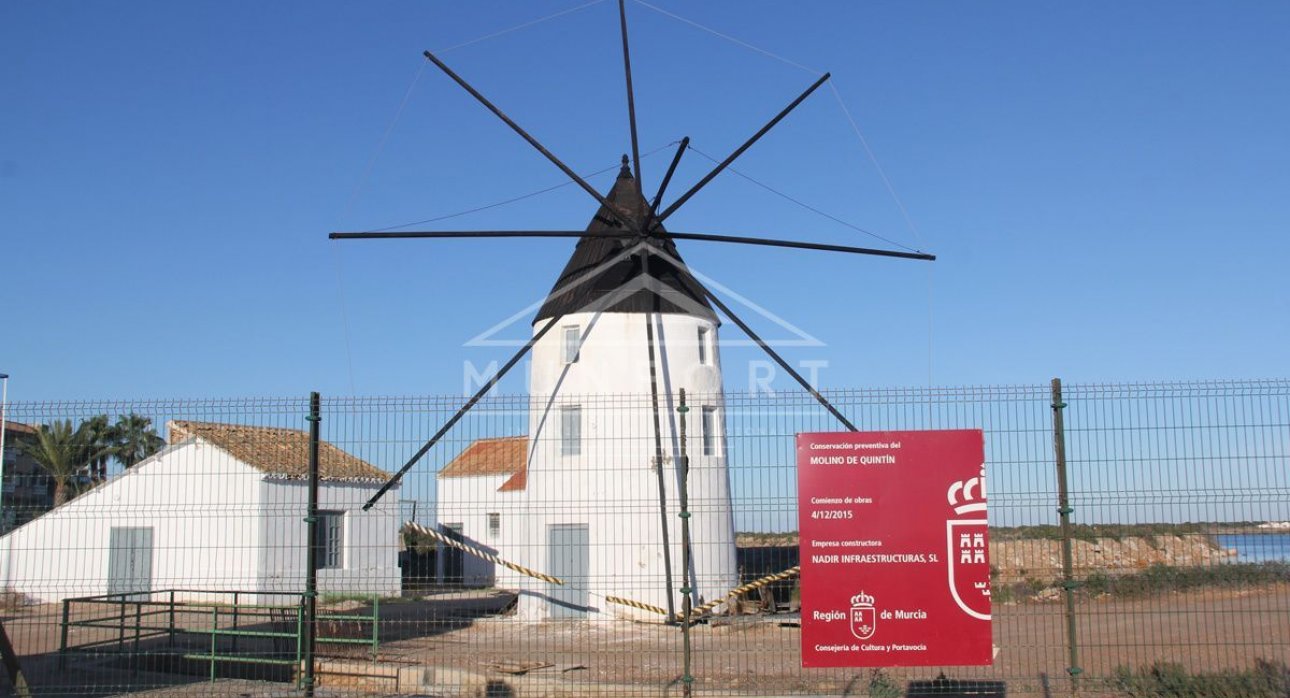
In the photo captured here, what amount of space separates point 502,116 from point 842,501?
44.4 feet

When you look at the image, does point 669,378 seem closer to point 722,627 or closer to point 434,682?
point 722,627

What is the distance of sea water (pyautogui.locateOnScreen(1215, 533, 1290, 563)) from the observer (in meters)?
9.16

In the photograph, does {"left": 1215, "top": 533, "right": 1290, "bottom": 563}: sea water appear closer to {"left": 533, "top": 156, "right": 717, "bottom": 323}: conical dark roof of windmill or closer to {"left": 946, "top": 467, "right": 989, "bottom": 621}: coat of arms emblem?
{"left": 946, "top": 467, "right": 989, "bottom": 621}: coat of arms emblem

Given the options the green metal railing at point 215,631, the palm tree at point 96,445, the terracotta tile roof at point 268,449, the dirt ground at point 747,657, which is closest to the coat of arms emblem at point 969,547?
the dirt ground at point 747,657

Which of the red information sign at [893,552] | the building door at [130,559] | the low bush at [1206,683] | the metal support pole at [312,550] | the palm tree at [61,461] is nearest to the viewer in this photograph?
the red information sign at [893,552]

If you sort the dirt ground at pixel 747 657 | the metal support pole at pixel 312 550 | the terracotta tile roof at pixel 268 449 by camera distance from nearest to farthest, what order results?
the metal support pole at pixel 312 550
the dirt ground at pixel 747 657
the terracotta tile roof at pixel 268 449

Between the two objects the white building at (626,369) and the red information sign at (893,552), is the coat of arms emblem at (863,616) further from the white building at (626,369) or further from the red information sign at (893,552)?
the white building at (626,369)

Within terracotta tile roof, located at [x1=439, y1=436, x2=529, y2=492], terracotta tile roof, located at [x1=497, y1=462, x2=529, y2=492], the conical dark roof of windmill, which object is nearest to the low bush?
the conical dark roof of windmill

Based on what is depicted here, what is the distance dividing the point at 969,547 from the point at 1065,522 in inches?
37.0

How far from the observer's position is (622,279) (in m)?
21.8

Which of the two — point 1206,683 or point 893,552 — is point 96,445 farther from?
point 1206,683

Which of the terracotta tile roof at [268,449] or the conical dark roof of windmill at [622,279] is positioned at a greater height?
the conical dark roof of windmill at [622,279]

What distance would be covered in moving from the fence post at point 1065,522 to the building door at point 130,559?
8612 mm

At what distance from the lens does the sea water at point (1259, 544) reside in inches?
360
